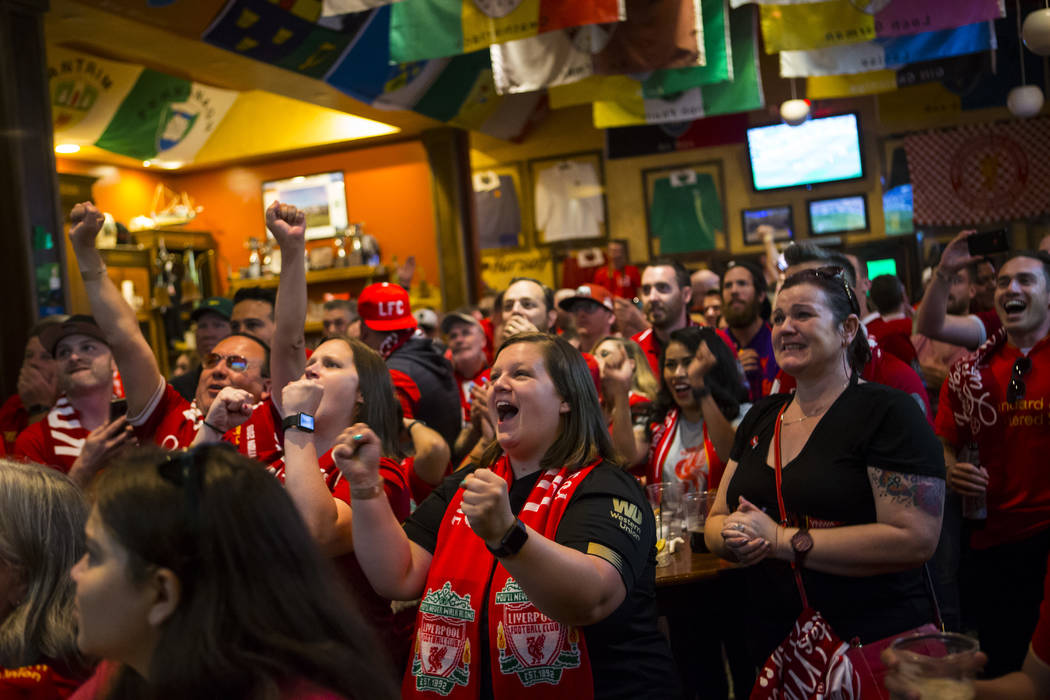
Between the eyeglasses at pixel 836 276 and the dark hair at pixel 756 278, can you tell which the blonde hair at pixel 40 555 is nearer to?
the eyeglasses at pixel 836 276

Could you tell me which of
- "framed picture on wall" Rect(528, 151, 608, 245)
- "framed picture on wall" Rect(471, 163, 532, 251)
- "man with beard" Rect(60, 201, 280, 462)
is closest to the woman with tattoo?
"man with beard" Rect(60, 201, 280, 462)

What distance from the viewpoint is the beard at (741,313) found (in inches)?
190

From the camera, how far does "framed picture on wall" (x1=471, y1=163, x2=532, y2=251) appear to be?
40.3ft

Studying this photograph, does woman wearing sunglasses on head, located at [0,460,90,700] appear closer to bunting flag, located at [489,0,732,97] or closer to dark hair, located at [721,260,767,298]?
dark hair, located at [721,260,767,298]

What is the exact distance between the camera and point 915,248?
10773mm

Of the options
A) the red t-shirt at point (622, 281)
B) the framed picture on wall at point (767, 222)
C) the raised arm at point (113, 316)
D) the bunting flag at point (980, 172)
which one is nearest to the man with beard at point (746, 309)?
the raised arm at point (113, 316)

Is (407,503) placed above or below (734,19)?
below

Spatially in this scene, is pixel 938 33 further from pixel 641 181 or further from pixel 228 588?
Result: pixel 228 588

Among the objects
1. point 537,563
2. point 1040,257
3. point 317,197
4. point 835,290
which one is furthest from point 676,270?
point 317,197

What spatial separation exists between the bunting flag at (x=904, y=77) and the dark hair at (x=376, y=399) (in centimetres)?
698

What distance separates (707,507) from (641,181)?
9.25 meters

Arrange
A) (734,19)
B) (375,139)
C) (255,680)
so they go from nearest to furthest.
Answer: (255,680)
(734,19)
(375,139)

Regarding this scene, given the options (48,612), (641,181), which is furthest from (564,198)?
(48,612)

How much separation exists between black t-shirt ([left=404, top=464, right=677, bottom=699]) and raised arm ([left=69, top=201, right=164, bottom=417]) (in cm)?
163
